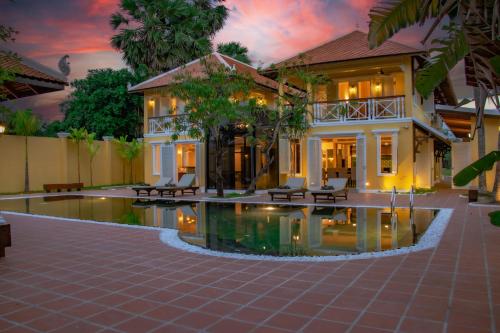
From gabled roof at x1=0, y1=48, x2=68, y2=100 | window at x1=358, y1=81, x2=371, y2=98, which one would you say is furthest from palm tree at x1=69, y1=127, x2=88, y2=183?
window at x1=358, y1=81, x2=371, y2=98

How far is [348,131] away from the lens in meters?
18.0

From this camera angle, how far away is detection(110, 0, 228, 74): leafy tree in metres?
27.6

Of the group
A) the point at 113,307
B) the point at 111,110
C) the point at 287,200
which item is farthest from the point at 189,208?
the point at 111,110

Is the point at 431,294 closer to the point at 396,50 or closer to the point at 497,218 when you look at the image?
the point at 497,218

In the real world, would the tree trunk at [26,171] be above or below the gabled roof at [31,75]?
below

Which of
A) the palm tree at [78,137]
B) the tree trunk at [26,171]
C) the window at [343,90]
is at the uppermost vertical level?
the window at [343,90]

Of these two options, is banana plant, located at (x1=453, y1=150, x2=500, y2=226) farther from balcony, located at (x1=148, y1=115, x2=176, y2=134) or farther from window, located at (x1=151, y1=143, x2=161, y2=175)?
window, located at (x1=151, y1=143, x2=161, y2=175)

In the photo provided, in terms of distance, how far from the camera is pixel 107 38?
29688 millimetres

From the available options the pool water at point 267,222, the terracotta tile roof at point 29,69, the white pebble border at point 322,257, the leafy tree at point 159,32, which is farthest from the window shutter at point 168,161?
the white pebble border at point 322,257

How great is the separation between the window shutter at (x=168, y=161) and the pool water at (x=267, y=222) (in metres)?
6.16

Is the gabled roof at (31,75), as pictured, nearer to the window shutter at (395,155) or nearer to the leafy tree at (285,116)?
the leafy tree at (285,116)

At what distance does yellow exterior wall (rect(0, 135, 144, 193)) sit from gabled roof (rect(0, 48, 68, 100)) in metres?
11.0

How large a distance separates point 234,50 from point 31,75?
1005 inches

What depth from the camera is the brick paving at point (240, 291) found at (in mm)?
3809
